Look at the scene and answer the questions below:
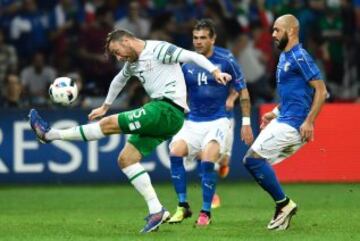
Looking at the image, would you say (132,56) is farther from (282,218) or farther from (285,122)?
(282,218)

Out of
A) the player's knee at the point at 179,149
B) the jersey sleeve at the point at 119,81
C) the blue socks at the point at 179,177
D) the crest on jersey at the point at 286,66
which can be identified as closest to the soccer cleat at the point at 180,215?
the blue socks at the point at 179,177

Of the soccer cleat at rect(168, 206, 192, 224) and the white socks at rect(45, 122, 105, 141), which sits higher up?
the white socks at rect(45, 122, 105, 141)

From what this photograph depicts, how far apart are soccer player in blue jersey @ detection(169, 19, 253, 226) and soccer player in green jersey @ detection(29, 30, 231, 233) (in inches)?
53.3

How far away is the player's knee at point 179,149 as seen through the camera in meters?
14.2

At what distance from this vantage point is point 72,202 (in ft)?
55.5

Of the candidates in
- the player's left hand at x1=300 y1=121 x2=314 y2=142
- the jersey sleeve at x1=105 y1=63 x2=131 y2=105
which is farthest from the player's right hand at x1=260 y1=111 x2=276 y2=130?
the jersey sleeve at x1=105 y1=63 x2=131 y2=105

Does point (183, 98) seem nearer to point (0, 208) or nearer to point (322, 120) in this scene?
point (0, 208)

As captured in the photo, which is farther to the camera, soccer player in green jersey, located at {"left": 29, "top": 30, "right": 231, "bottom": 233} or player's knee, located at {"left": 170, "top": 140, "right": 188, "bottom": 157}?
player's knee, located at {"left": 170, "top": 140, "right": 188, "bottom": 157}

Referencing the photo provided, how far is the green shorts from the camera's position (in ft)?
40.2

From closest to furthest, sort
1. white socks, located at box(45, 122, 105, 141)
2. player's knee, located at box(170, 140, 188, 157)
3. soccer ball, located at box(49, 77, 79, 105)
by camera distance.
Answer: white socks, located at box(45, 122, 105, 141)
soccer ball, located at box(49, 77, 79, 105)
player's knee, located at box(170, 140, 188, 157)

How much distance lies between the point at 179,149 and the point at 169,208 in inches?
63.1

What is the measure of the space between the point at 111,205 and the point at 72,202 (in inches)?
30.9

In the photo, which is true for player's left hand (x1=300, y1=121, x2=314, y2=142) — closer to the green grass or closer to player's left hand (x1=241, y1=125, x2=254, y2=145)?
the green grass

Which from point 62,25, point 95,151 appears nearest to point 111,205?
point 95,151
